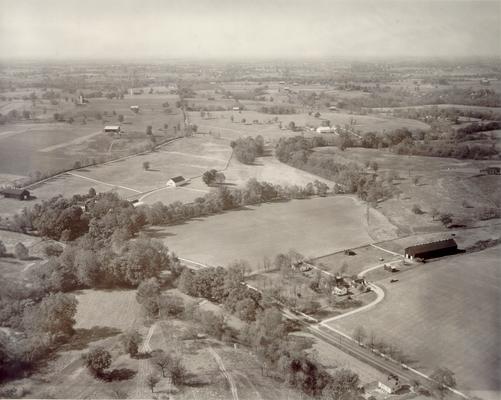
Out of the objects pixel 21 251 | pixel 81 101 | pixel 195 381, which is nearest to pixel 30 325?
pixel 21 251

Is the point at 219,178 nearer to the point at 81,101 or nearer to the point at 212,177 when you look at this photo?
the point at 212,177

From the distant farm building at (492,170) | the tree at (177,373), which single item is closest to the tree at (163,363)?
the tree at (177,373)

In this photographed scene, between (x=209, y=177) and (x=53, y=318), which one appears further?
(x=209, y=177)

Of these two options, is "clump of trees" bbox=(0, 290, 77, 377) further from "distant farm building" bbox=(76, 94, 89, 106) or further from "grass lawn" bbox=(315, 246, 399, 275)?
"distant farm building" bbox=(76, 94, 89, 106)

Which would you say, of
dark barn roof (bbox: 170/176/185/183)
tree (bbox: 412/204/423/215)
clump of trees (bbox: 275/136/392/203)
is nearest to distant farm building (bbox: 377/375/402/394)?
tree (bbox: 412/204/423/215)

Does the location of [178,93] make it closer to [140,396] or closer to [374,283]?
[374,283]

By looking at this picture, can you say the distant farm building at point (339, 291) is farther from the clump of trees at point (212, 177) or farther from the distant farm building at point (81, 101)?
Result: the distant farm building at point (81, 101)
